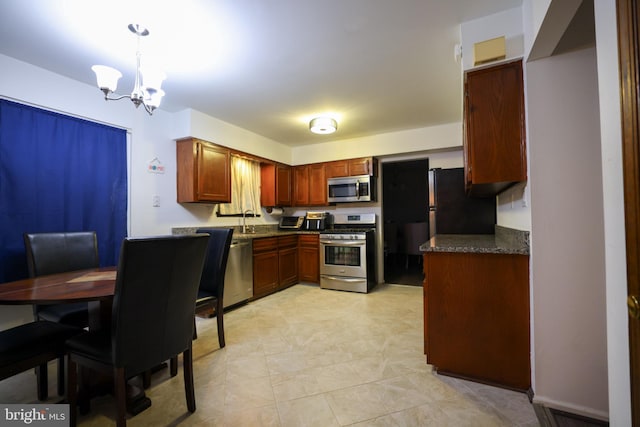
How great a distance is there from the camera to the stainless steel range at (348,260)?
3.96m

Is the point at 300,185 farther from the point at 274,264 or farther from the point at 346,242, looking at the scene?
the point at 274,264

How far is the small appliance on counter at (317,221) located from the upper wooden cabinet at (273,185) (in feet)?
1.63

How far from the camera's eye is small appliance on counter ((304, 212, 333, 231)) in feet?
15.3

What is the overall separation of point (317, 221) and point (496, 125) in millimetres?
3291

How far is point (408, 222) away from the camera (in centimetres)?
669

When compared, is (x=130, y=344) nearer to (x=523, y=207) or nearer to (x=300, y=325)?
(x=300, y=325)

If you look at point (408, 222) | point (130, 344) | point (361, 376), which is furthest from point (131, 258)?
point (408, 222)

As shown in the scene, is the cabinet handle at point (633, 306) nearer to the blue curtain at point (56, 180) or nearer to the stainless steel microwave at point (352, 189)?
the blue curtain at point (56, 180)

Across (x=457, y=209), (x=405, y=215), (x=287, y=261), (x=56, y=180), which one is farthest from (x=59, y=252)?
(x=405, y=215)

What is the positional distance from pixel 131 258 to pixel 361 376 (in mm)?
1578

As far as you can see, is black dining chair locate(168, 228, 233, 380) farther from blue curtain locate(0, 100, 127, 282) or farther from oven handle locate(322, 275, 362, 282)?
oven handle locate(322, 275, 362, 282)

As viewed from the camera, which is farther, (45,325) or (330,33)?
(330,33)

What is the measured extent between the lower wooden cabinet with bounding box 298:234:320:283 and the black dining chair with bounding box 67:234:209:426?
9.70 feet

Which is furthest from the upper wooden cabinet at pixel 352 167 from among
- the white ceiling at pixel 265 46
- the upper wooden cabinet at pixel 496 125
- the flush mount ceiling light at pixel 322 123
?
the upper wooden cabinet at pixel 496 125
